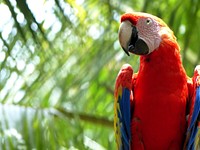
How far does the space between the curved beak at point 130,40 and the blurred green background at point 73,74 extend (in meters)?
0.23

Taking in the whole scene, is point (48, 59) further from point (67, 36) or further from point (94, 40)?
point (94, 40)

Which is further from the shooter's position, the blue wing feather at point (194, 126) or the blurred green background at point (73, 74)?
the blurred green background at point (73, 74)

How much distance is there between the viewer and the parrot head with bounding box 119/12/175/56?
4.91ft

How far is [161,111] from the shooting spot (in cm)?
151

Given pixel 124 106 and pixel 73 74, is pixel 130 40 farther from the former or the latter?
pixel 73 74

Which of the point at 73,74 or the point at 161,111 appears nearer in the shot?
the point at 161,111

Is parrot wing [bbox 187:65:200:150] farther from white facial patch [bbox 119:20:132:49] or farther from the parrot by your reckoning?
white facial patch [bbox 119:20:132:49]

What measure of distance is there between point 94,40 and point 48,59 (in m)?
0.31

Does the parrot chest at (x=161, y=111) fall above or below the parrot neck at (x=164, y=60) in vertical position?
below

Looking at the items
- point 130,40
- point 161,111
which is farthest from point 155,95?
point 130,40

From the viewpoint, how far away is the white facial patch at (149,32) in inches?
59.6

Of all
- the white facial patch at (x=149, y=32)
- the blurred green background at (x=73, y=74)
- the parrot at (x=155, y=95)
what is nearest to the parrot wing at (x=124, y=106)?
the parrot at (x=155, y=95)

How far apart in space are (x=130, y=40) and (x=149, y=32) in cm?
6

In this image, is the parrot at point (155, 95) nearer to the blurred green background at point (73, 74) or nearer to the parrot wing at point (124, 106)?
the parrot wing at point (124, 106)
